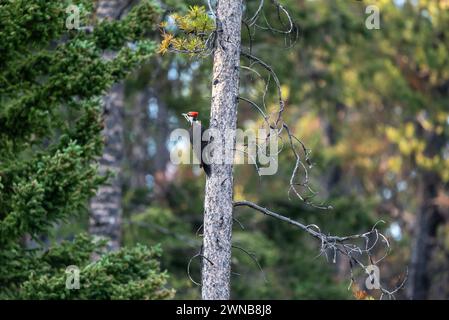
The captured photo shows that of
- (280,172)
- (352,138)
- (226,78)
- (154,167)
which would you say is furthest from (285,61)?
(352,138)

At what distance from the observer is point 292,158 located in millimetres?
20500

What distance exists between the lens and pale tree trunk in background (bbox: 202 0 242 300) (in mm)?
8984

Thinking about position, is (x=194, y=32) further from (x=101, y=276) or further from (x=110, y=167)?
(x=110, y=167)

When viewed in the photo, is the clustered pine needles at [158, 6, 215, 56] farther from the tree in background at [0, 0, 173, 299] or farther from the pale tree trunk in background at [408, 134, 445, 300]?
the pale tree trunk in background at [408, 134, 445, 300]

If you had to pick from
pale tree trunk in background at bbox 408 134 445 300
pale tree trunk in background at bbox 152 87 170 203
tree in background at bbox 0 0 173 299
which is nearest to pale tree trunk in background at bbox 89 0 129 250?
pale tree trunk in background at bbox 152 87 170 203

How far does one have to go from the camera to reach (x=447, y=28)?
25.8 m

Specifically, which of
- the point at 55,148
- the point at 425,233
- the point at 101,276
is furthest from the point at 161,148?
the point at 101,276

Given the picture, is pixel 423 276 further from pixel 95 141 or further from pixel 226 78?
pixel 226 78

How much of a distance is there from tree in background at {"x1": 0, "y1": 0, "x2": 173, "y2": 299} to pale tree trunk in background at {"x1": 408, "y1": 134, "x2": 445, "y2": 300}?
54.8ft

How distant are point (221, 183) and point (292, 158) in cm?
1160

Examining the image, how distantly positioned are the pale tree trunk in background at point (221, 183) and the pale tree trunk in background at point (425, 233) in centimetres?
1907

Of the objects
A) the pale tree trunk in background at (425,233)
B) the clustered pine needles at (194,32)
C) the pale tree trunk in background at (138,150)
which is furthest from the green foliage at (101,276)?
the pale tree trunk in background at (425,233)

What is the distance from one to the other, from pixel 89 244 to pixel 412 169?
18.3 metres

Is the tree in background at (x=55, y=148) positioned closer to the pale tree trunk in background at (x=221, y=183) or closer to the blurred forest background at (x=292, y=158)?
the blurred forest background at (x=292, y=158)
